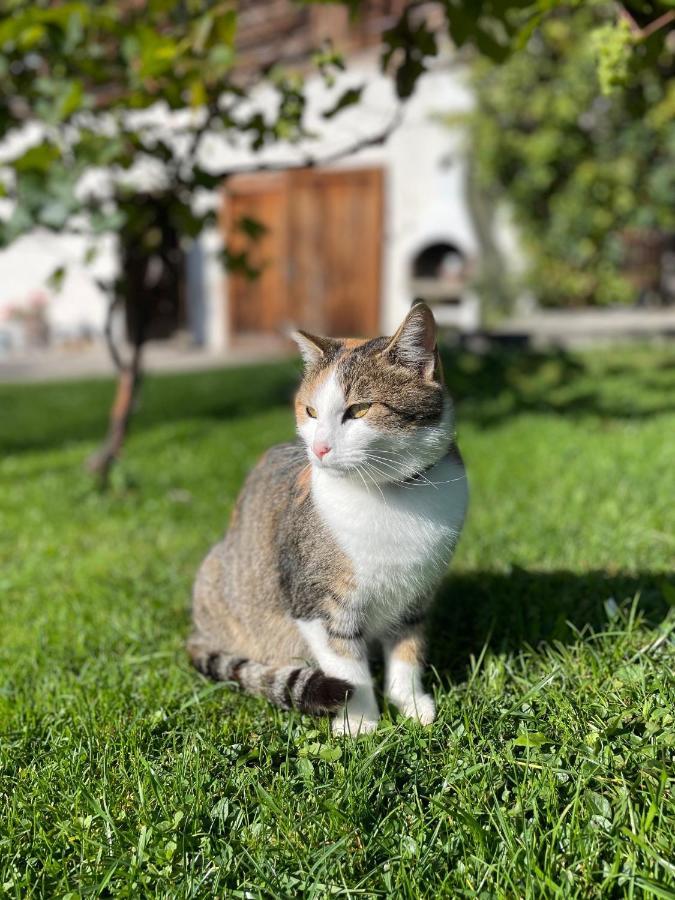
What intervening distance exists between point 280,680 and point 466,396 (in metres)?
5.08

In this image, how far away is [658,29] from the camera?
2.27m

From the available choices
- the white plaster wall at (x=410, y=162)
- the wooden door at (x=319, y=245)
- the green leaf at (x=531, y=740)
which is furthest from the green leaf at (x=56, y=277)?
the wooden door at (x=319, y=245)

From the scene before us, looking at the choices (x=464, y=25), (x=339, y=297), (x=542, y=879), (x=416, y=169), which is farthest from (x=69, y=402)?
(x=542, y=879)

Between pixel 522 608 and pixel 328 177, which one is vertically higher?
pixel 328 177

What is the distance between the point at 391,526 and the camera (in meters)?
1.89

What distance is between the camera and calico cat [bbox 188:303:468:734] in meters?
1.81

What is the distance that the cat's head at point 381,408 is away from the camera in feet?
5.85

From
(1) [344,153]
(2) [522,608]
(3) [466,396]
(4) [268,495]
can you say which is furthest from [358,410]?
(3) [466,396]

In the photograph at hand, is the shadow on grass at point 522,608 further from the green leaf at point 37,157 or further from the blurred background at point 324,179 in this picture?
the green leaf at point 37,157

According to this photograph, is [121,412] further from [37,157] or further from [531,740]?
[531,740]

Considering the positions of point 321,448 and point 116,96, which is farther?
point 116,96

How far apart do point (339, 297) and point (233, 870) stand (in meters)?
10.1

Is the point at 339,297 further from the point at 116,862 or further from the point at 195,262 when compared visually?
the point at 116,862

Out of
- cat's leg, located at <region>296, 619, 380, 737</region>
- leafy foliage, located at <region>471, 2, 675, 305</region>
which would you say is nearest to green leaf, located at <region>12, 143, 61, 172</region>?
cat's leg, located at <region>296, 619, 380, 737</region>
